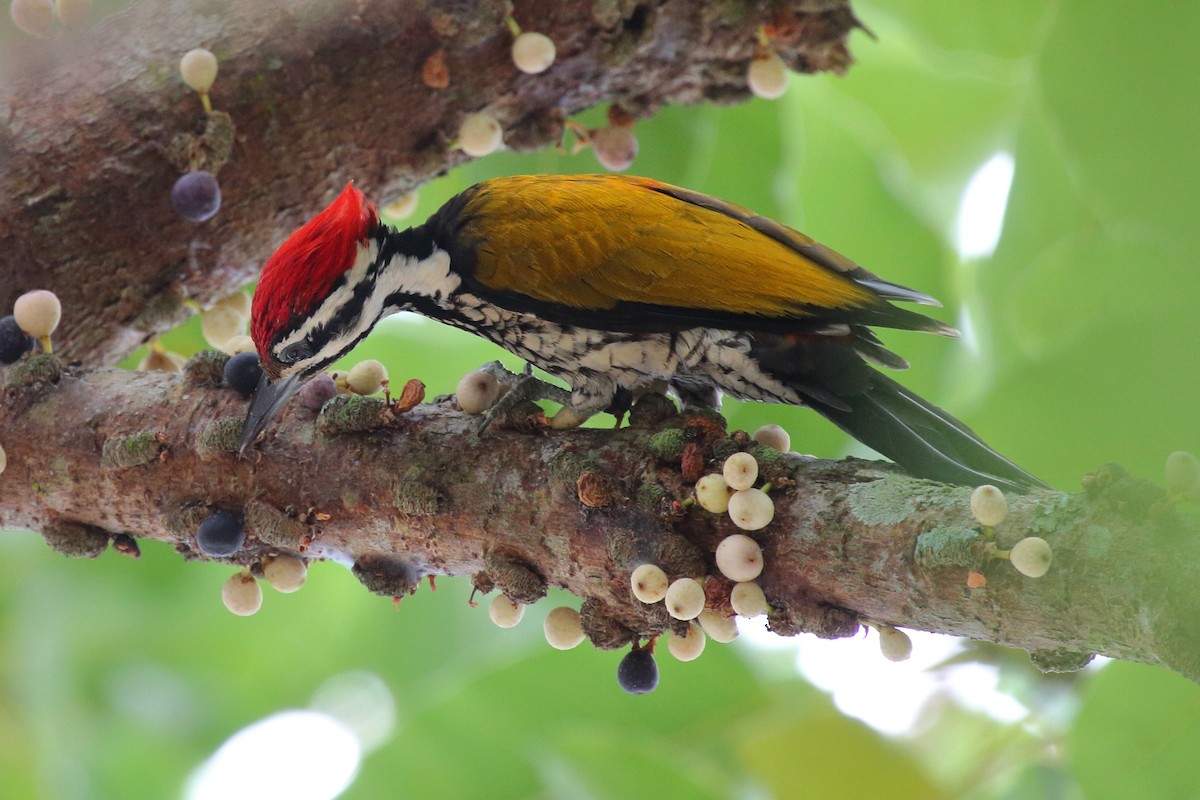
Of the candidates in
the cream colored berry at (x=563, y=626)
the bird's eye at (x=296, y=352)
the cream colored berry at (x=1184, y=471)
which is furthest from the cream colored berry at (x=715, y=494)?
the bird's eye at (x=296, y=352)

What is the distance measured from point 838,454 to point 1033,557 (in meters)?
1.45

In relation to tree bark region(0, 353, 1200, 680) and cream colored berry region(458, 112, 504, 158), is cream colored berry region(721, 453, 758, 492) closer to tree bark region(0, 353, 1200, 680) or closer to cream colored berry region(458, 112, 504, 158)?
tree bark region(0, 353, 1200, 680)

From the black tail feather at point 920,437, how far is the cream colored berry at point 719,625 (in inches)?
14.6

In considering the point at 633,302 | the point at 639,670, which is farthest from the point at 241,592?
the point at 633,302

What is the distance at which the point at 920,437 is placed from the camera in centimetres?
196

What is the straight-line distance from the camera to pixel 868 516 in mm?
1583

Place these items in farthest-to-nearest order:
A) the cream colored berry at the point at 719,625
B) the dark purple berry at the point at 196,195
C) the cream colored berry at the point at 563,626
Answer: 1. the dark purple berry at the point at 196,195
2. the cream colored berry at the point at 563,626
3. the cream colored berry at the point at 719,625

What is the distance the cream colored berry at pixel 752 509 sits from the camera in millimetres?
1623

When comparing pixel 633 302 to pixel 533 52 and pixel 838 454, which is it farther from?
pixel 838 454

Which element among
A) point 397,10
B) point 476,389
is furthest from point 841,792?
point 397,10

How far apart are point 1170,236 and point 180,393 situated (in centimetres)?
158

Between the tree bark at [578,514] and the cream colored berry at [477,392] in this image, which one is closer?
the tree bark at [578,514]

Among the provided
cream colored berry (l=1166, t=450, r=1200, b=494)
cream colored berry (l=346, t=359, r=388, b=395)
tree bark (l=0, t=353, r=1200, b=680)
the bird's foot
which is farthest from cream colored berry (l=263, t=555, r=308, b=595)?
cream colored berry (l=1166, t=450, r=1200, b=494)

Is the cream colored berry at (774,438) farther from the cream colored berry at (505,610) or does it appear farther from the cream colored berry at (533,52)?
the cream colored berry at (533,52)
